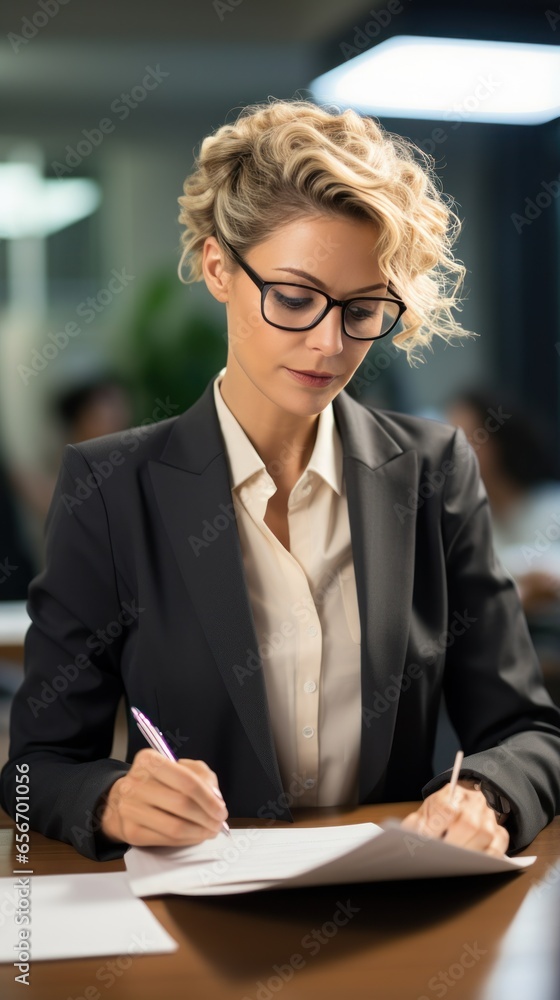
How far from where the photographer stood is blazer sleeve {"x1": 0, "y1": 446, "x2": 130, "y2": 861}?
4.65 feet

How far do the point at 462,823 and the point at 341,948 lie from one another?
25 cm

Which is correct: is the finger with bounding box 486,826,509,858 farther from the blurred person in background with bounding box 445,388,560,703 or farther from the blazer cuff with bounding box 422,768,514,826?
the blurred person in background with bounding box 445,388,560,703

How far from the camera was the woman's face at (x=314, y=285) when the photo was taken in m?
1.41

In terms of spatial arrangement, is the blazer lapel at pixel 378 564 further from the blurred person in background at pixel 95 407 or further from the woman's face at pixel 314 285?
the blurred person in background at pixel 95 407

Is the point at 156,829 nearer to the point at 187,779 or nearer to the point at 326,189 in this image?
the point at 187,779

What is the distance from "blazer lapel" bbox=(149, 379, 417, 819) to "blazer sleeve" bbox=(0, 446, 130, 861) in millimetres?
120

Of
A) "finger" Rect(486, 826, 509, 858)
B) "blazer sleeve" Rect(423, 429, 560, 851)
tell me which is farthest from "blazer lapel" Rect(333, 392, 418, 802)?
"finger" Rect(486, 826, 509, 858)

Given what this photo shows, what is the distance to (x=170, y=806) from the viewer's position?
1.11 metres

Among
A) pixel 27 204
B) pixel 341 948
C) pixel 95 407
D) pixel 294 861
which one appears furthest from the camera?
pixel 95 407

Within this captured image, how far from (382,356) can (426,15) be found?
1623 millimetres

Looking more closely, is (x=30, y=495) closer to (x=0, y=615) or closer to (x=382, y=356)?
(x=0, y=615)

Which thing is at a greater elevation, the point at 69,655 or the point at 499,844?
the point at 69,655

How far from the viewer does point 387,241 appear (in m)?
1.41

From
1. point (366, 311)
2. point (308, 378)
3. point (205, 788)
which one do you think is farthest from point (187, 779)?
point (366, 311)
